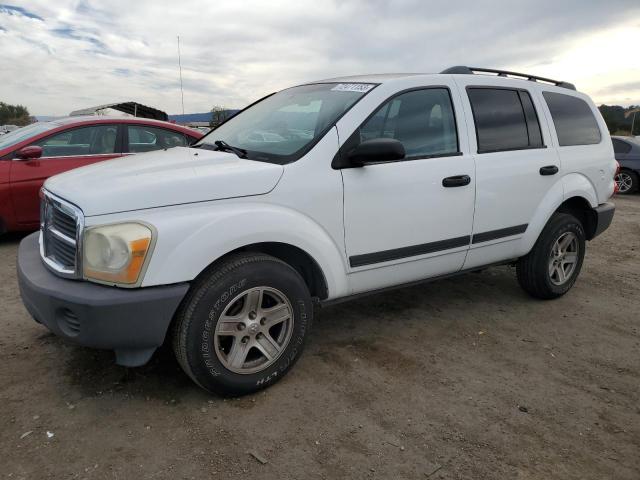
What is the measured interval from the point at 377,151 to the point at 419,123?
0.71m

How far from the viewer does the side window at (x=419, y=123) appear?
320cm

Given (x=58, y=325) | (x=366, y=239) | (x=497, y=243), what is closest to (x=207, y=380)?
(x=58, y=325)

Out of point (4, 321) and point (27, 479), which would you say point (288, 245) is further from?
point (4, 321)

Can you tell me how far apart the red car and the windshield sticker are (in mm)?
3854

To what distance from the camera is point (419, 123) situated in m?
3.40

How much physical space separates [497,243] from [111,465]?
292 cm

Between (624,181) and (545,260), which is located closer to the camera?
(545,260)

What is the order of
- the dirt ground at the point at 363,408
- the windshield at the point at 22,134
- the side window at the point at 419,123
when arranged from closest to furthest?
the dirt ground at the point at 363,408 → the side window at the point at 419,123 → the windshield at the point at 22,134

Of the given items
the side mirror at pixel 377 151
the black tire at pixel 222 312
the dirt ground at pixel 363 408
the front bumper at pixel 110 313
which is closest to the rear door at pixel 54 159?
the dirt ground at pixel 363 408

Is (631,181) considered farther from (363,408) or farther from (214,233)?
(214,233)

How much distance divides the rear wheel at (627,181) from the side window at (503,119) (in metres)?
9.64

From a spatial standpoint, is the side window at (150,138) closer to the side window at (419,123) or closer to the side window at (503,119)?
the side window at (419,123)

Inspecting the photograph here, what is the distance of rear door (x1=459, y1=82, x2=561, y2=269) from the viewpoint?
3.62 metres

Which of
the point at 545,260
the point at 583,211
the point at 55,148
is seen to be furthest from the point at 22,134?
the point at 583,211
